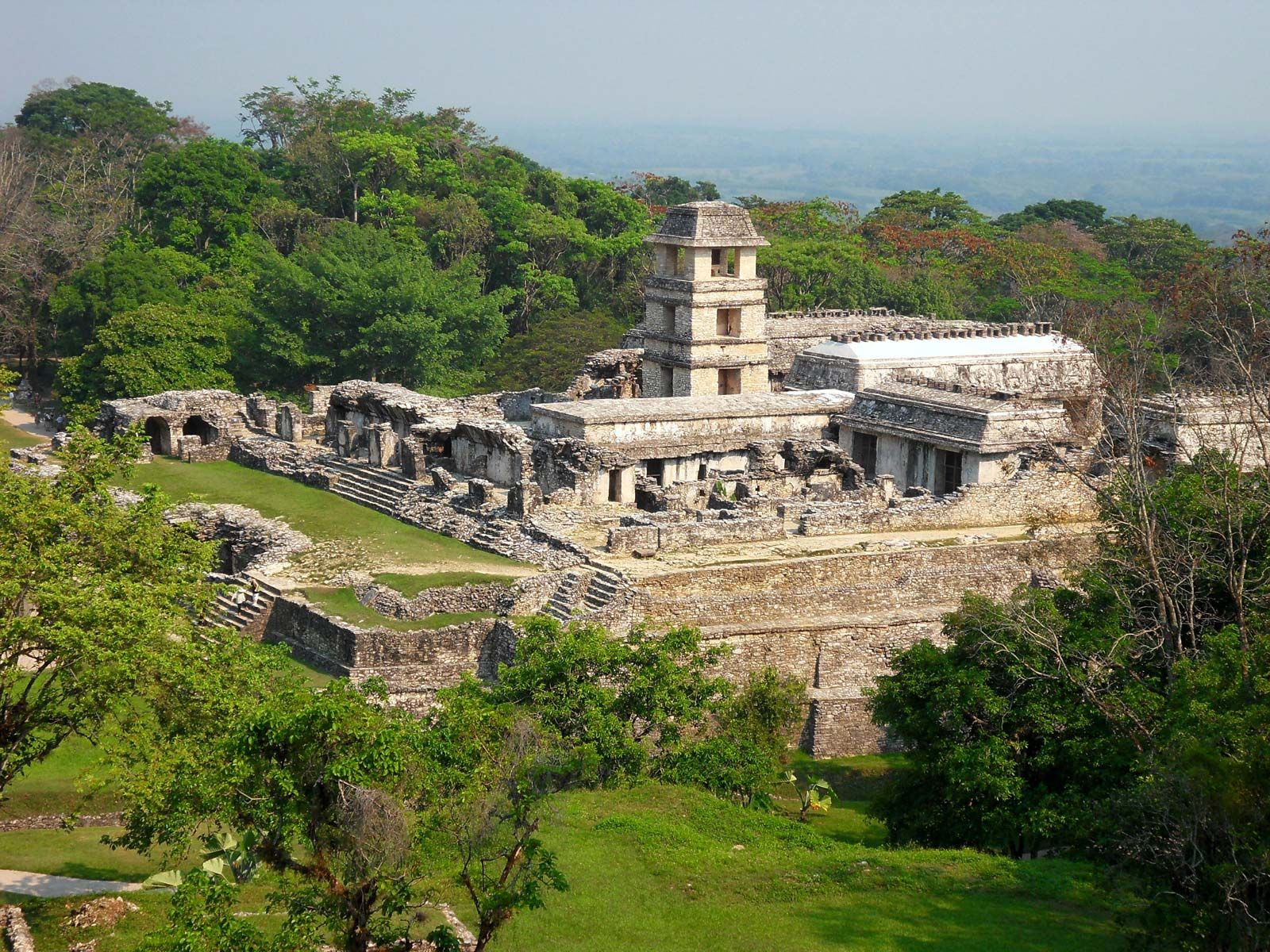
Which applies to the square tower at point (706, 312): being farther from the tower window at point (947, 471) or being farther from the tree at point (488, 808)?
the tree at point (488, 808)

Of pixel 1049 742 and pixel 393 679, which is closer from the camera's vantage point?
pixel 1049 742

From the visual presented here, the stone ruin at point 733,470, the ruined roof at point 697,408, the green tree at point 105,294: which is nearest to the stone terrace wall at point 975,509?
the stone ruin at point 733,470

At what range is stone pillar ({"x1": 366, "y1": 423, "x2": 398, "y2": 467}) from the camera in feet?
141

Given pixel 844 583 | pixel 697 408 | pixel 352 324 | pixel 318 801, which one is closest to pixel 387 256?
pixel 352 324

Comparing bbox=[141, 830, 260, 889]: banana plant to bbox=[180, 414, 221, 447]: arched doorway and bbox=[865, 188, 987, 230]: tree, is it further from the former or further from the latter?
bbox=[865, 188, 987, 230]: tree

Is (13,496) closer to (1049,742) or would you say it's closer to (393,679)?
(393,679)

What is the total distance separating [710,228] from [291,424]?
1242cm

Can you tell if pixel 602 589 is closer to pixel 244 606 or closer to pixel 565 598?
pixel 565 598

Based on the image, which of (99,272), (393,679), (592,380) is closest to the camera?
(393,679)

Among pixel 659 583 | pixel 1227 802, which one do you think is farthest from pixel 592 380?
pixel 1227 802

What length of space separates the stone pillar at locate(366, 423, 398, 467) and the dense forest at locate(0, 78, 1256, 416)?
10492 mm

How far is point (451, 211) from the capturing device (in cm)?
7144

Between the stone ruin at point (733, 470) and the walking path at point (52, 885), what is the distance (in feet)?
22.1

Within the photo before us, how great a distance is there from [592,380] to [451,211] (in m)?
23.8
